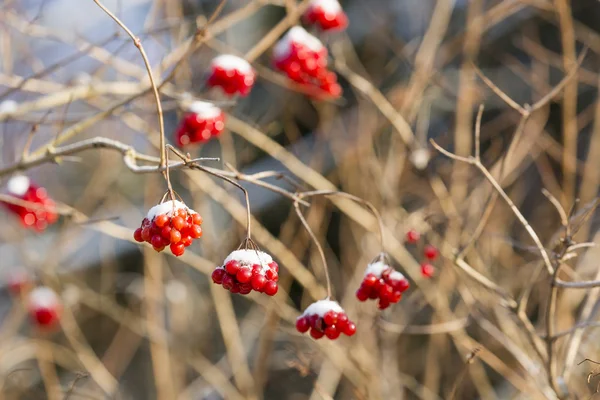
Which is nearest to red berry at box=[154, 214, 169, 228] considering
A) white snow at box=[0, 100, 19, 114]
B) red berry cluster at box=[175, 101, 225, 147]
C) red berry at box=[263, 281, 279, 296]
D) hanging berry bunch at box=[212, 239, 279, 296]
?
hanging berry bunch at box=[212, 239, 279, 296]

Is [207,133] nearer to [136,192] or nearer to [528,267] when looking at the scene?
[528,267]

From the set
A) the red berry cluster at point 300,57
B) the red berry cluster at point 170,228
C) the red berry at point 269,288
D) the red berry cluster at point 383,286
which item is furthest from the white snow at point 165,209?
the red berry cluster at point 300,57

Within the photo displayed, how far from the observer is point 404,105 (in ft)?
13.0

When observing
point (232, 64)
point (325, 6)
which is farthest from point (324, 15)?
point (232, 64)

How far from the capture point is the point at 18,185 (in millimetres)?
2957

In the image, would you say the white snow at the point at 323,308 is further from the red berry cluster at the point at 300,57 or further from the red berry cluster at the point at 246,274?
the red berry cluster at the point at 300,57

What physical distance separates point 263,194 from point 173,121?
249 cm

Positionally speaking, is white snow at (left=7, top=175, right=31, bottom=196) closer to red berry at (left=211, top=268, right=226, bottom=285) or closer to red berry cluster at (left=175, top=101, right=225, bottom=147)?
red berry cluster at (left=175, top=101, right=225, bottom=147)

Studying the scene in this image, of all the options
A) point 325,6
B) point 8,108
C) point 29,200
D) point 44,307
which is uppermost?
point 325,6

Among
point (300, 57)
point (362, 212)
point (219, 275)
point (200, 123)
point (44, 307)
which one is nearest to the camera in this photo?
point (219, 275)

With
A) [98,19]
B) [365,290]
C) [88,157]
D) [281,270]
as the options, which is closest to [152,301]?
[281,270]

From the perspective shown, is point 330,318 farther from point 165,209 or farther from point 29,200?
point 29,200

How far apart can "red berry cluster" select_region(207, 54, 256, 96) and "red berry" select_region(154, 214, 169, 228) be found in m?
1.49

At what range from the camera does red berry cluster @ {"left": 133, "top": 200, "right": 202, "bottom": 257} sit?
160cm
